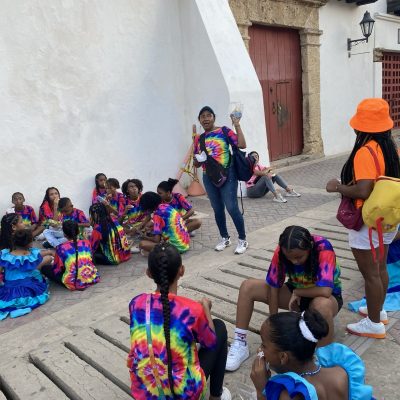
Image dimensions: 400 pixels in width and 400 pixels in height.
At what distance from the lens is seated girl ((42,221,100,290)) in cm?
421

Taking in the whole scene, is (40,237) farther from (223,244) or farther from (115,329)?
(115,329)

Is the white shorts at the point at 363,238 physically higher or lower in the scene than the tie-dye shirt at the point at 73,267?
higher

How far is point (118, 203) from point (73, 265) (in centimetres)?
192

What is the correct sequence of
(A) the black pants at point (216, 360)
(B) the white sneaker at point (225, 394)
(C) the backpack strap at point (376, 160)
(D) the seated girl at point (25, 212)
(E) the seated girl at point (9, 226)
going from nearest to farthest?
(A) the black pants at point (216, 360)
(B) the white sneaker at point (225, 394)
(C) the backpack strap at point (376, 160)
(E) the seated girl at point (9, 226)
(D) the seated girl at point (25, 212)

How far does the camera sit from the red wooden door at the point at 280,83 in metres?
9.77

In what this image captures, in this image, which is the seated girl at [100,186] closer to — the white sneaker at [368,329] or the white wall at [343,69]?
the white sneaker at [368,329]

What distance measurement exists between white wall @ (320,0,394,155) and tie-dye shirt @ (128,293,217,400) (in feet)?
34.4

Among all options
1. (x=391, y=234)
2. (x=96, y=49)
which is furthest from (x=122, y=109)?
(x=391, y=234)

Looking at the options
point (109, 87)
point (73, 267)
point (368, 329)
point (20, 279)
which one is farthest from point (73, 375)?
point (109, 87)

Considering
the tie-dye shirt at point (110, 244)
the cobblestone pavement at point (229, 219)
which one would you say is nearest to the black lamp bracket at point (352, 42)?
the cobblestone pavement at point (229, 219)

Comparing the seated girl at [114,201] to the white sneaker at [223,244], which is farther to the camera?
the seated girl at [114,201]

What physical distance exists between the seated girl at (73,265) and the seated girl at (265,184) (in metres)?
3.82

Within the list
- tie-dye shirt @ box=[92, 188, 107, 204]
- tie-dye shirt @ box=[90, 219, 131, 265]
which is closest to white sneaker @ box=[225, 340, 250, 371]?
tie-dye shirt @ box=[90, 219, 131, 265]

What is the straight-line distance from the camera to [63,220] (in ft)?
18.1
